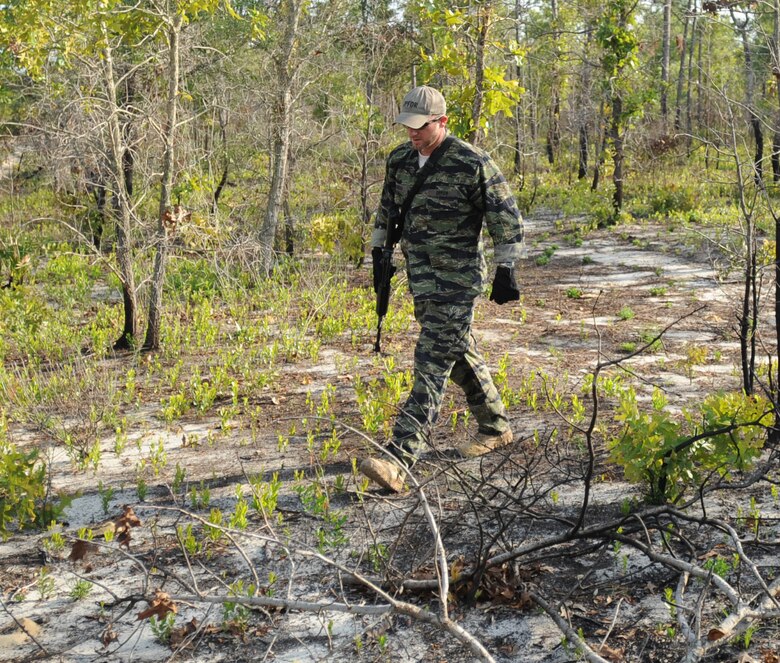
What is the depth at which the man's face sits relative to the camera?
4449 mm

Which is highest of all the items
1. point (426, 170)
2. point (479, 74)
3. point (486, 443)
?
point (479, 74)

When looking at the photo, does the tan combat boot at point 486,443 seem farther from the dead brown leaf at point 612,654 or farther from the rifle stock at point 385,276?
the dead brown leaf at point 612,654

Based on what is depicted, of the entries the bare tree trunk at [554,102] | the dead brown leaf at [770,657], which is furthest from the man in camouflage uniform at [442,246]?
the bare tree trunk at [554,102]

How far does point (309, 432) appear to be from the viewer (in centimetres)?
524

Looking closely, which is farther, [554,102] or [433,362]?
[554,102]

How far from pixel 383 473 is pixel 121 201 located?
12.0 feet

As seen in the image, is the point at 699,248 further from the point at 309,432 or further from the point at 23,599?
the point at 23,599

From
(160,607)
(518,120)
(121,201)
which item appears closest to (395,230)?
(160,607)

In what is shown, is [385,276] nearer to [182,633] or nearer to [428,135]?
[428,135]

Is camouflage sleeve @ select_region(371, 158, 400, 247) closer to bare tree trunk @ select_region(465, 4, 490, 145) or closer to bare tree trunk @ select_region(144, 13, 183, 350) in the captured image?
bare tree trunk @ select_region(144, 13, 183, 350)

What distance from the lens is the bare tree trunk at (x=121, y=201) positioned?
21.9 feet

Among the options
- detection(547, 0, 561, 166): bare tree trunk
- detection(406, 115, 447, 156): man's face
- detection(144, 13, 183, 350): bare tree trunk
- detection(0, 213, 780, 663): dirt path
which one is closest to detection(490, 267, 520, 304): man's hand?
detection(0, 213, 780, 663): dirt path

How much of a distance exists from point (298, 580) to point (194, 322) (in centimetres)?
488

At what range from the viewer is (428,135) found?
4.47 meters
